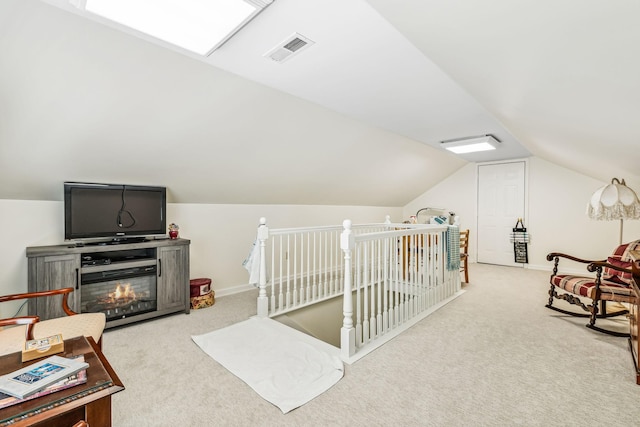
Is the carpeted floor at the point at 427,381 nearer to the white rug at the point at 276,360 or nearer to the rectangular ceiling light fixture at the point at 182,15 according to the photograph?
the white rug at the point at 276,360

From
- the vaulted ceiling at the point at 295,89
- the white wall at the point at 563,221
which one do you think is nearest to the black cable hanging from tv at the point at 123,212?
the vaulted ceiling at the point at 295,89

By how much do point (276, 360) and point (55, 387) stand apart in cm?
146

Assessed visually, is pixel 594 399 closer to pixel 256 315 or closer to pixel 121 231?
pixel 256 315

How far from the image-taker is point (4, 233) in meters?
2.82

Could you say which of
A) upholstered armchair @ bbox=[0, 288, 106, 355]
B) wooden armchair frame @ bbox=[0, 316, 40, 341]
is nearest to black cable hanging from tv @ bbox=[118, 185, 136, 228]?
upholstered armchair @ bbox=[0, 288, 106, 355]

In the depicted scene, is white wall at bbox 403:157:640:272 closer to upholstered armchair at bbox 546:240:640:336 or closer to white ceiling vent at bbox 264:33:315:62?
upholstered armchair at bbox 546:240:640:336

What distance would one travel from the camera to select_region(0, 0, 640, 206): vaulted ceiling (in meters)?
1.30

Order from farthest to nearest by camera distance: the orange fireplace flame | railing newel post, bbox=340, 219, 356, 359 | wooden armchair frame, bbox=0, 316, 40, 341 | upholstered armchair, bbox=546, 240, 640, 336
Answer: the orange fireplace flame, upholstered armchair, bbox=546, 240, 640, 336, railing newel post, bbox=340, 219, 356, 359, wooden armchair frame, bbox=0, 316, 40, 341

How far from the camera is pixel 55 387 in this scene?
1163mm

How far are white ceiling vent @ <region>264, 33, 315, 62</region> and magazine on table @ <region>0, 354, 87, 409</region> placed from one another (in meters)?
2.09

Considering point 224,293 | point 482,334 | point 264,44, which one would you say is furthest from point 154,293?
point 482,334

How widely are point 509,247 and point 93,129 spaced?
6.96m

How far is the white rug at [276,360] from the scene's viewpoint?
198cm

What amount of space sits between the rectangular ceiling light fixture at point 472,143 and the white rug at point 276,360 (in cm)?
359
